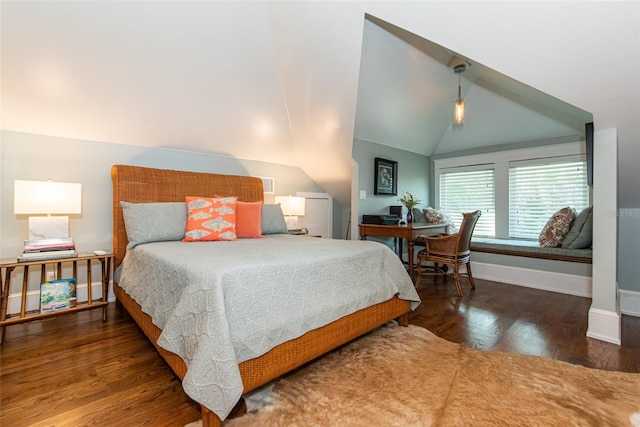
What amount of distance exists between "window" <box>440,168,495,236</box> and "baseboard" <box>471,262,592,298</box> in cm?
79

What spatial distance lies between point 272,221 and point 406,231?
1549mm

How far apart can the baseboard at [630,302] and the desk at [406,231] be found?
1798mm

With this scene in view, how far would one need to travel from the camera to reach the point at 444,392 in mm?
1458

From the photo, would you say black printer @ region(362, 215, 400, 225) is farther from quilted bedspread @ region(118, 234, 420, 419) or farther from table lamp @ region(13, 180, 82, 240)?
table lamp @ region(13, 180, 82, 240)

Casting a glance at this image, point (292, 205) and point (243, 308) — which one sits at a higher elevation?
point (292, 205)

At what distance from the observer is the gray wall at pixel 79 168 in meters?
2.41

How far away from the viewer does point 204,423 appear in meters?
1.17

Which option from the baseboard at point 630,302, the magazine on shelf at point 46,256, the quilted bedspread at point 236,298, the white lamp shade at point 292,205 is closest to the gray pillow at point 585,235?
the baseboard at point 630,302

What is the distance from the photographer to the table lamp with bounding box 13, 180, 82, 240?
7.11ft

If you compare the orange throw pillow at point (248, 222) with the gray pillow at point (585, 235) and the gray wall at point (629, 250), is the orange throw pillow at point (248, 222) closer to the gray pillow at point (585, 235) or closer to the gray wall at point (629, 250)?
the gray pillow at point (585, 235)

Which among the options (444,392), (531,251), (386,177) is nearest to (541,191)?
(531,251)

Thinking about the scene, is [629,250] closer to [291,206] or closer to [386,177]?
[386,177]

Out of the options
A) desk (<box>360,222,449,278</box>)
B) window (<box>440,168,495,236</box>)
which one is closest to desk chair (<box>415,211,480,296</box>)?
desk (<box>360,222,449,278</box>)

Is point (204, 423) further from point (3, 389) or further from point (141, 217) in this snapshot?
point (141, 217)
